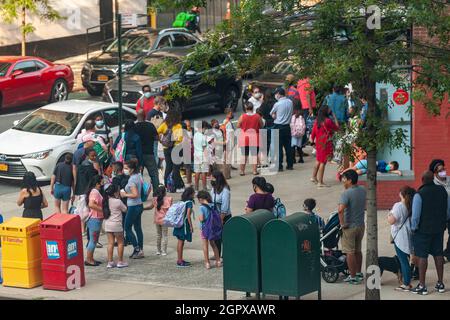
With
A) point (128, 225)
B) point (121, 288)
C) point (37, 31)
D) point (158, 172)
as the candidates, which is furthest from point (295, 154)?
point (37, 31)

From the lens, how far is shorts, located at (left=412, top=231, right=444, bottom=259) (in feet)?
51.3

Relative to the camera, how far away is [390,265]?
16.0 m

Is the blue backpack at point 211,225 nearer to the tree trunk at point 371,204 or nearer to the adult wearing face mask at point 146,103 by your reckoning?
the tree trunk at point 371,204

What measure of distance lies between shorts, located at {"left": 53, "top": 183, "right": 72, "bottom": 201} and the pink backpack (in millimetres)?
5754

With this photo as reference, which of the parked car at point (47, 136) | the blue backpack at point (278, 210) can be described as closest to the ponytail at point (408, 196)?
the blue backpack at point (278, 210)

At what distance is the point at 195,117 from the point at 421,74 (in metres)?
15.2

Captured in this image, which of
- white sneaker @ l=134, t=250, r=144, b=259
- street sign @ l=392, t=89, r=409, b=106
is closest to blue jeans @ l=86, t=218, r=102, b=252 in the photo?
white sneaker @ l=134, t=250, r=144, b=259

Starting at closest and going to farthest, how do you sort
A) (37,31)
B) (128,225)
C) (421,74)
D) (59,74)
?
(421,74) < (128,225) < (59,74) < (37,31)

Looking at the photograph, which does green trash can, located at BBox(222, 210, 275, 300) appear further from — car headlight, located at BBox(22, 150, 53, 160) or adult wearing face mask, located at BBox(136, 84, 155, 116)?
adult wearing face mask, located at BBox(136, 84, 155, 116)

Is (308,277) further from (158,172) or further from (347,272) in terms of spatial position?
(158,172)

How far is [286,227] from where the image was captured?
14.8 m

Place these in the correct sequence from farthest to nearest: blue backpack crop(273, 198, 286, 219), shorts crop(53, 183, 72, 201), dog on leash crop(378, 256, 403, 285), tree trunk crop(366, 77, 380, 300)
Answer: shorts crop(53, 183, 72, 201) < blue backpack crop(273, 198, 286, 219) < dog on leash crop(378, 256, 403, 285) < tree trunk crop(366, 77, 380, 300)

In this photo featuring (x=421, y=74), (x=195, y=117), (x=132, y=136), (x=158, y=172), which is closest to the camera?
(x=421, y=74)

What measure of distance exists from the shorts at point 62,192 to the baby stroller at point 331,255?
17.2 feet
